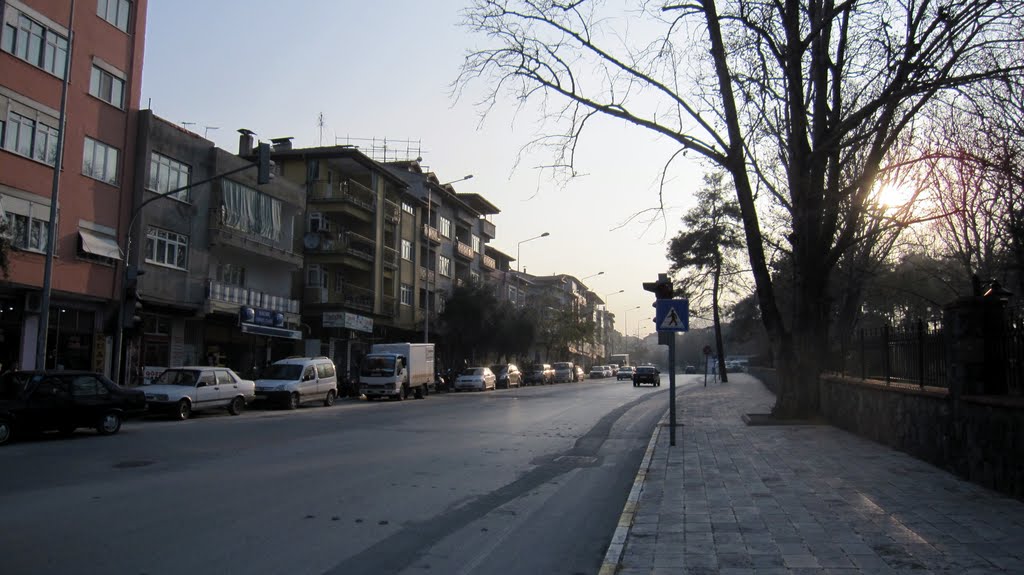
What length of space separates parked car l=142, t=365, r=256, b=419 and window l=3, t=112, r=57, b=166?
722 cm

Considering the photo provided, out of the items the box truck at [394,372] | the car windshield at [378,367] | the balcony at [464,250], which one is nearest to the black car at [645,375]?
the balcony at [464,250]

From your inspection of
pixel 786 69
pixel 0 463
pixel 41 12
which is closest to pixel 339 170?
pixel 41 12

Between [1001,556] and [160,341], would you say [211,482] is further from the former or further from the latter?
[160,341]

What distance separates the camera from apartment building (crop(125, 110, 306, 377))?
90.6 feet

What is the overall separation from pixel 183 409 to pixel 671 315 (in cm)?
1401

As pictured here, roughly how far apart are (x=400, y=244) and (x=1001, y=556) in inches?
1825

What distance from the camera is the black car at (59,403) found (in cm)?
1463

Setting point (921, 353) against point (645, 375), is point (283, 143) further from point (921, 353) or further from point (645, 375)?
point (921, 353)

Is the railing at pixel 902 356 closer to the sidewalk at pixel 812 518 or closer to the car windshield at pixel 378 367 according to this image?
the sidewalk at pixel 812 518

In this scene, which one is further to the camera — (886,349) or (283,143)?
(283,143)

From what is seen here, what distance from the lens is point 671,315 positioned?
1443 cm

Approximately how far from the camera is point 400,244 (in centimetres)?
5062

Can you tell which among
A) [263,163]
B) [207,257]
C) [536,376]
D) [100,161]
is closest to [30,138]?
[100,161]

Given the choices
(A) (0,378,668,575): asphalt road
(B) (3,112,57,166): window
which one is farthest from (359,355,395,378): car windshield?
(A) (0,378,668,575): asphalt road
